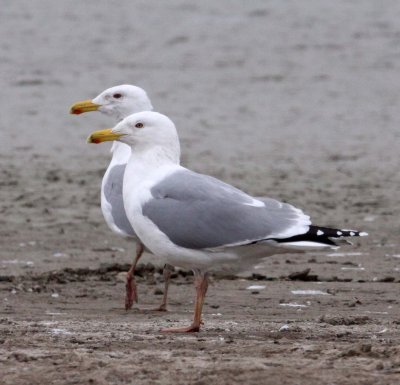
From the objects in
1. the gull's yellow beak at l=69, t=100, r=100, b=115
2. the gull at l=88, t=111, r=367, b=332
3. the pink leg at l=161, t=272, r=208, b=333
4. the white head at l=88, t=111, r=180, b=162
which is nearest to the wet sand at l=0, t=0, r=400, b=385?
the pink leg at l=161, t=272, r=208, b=333

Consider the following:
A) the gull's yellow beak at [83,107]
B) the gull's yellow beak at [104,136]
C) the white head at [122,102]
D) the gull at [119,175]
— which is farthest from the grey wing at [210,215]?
the gull's yellow beak at [83,107]

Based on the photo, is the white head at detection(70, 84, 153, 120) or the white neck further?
the white head at detection(70, 84, 153, 120)

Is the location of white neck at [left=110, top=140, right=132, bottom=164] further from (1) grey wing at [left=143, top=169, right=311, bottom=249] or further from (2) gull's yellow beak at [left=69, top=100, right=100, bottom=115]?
(1) grey wing at [left=143, top=169, right=311, bottom=249]

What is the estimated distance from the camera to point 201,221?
782cm

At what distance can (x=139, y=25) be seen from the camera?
2655 cm

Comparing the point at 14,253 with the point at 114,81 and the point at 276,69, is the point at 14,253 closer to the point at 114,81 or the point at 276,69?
the point at 114,81

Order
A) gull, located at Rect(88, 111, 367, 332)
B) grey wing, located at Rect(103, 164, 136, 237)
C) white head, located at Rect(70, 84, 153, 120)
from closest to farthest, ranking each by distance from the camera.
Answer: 1. gull, located at Rect(88, 111, 367, 332)
2. grey wing, located at Rect(103, 164, 136, 237)
3. white head, located at Rect(70, 84, 153, 120)

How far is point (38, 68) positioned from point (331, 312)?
1426 cm

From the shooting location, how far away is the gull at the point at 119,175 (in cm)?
928

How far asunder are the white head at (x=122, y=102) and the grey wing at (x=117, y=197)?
54cm

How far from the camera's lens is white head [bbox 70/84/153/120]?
403 inches

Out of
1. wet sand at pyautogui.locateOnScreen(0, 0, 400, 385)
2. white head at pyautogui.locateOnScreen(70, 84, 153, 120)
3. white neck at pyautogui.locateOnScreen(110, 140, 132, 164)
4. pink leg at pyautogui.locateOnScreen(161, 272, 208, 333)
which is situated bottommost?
wet sand at pyautogui.locateOnScreen(0, 0, 400, 385)

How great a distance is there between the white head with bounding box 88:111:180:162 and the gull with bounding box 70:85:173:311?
121 centimetres

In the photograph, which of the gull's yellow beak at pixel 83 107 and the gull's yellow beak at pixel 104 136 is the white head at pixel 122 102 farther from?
the gull's yellow beak at pixel 104 136
